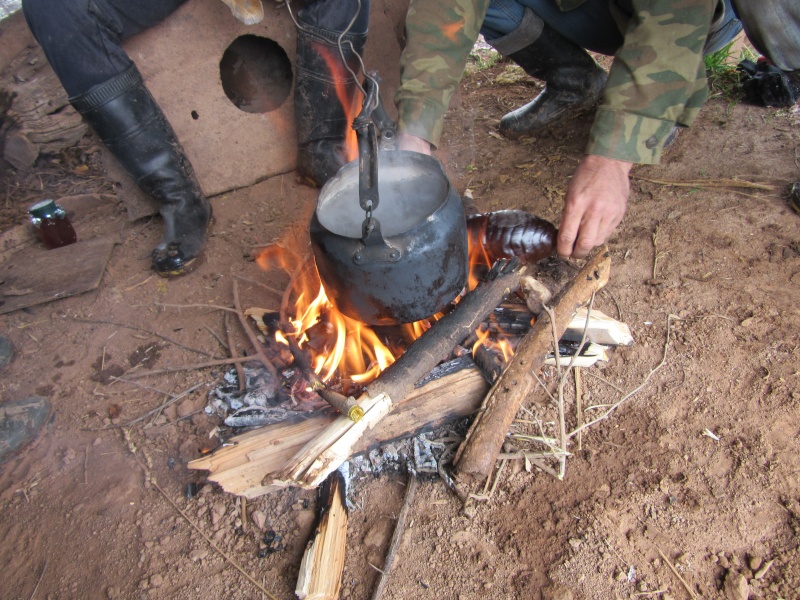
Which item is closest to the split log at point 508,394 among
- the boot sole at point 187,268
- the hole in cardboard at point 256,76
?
the boot sole at point 187,268

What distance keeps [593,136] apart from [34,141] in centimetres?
439

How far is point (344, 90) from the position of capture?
352 centimetres

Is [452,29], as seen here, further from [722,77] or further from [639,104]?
[722,77]

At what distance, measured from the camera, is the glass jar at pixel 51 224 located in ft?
11.1

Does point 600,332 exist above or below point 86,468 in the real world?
above

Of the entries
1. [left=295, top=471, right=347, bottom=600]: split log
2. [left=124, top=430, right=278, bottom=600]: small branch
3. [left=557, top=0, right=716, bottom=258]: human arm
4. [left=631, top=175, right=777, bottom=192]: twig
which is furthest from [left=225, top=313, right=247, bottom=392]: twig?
[left=631, top=175, right=777, bottom=192]: twig

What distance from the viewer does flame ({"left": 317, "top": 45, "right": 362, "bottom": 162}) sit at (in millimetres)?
3352

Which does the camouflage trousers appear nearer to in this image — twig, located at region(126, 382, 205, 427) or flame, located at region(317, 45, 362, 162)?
flame, located at region(317, 45, 362, 162)

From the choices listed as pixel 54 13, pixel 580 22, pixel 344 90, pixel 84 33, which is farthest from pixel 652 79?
pixel 54 13

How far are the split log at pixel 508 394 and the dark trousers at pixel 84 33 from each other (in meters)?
2.72

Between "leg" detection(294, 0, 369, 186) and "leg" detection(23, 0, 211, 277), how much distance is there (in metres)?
0.78

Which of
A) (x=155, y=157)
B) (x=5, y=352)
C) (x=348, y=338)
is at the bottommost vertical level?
(x=5, y=352)

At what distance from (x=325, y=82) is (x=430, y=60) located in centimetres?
117

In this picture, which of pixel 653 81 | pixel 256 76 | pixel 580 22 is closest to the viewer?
pixel 653 81
